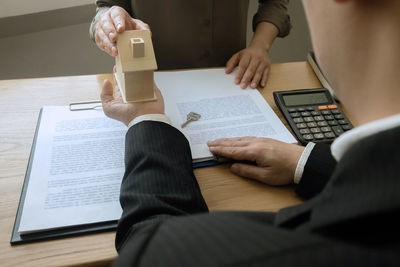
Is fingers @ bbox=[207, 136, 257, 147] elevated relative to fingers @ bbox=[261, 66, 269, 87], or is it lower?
lower

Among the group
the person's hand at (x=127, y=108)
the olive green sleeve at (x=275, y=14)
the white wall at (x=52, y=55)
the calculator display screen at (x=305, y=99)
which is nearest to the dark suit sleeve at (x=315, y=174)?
the calculator display screen at (x=305, y=99)

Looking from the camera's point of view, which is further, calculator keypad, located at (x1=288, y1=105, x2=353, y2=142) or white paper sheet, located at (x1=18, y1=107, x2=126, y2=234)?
calculator keypad, located at (x1=288, y1=105, x2=353, y2=142)

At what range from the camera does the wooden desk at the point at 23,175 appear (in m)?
0.53

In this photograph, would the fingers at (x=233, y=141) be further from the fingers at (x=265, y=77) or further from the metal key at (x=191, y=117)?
the fingers at (x=265, y=77)

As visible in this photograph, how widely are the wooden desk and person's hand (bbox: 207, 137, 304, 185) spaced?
20 millimetres

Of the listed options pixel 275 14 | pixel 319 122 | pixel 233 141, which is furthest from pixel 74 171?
pixel 275 14

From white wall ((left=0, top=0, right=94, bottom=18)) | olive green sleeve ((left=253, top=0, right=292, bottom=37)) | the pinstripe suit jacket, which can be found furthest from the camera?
white wall ((left=0, top=0, right=94, bottom=18))

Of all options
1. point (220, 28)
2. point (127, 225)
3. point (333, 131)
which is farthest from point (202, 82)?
point (127, 225)

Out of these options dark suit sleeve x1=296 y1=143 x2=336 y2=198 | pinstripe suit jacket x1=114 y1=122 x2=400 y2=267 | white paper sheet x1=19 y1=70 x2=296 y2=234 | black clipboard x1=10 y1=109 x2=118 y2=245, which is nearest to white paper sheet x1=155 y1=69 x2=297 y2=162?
white paper sheet x1=19 y1=70 x2=296 y2=234

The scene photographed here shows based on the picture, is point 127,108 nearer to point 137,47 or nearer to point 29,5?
point 137,47

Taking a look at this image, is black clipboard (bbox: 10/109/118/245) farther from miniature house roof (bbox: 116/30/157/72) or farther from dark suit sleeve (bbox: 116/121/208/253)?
miniature house roof (bbox: 116/30/157/72)

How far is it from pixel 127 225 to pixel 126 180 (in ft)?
0.29

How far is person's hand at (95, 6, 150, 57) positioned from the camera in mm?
773

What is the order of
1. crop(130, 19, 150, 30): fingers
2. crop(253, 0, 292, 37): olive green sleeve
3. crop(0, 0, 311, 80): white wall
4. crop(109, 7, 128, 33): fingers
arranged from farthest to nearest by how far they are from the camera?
crop(0, 0, 311, 80): white wall, crop(253, 0, 292, 37): olive green sleeve, crop(130, 19, 150, 30): fingers, crop(109, 7, 128, 33): fingers
